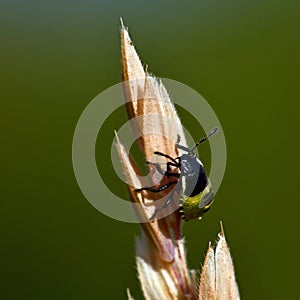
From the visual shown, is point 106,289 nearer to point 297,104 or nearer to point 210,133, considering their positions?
point 297,104

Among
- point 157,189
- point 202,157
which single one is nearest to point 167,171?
point 157,189

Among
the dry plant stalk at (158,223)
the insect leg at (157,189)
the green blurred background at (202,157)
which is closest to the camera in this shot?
the dry plant stalk at (158,223)

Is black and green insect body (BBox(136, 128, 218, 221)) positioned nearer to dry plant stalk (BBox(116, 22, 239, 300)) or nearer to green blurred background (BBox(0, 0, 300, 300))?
dry plant stalk (BBox(116, 22, 239, 300))

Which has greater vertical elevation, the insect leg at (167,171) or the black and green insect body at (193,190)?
the insect leg at (167,171)

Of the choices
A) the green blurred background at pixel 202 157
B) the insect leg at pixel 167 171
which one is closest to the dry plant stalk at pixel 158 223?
the insect leg at pixel 167 171

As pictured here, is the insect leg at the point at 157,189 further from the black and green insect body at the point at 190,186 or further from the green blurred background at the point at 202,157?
the green blurred background at the point at 202,157

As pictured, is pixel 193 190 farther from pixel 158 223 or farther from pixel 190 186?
pixel 158 223
